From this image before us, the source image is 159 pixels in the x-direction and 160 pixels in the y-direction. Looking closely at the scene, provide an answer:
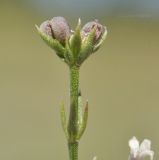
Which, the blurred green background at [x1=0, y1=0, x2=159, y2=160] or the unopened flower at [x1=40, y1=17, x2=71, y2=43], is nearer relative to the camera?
the unopened flower at [x1=40, y1=17, x2=71, y2=43]

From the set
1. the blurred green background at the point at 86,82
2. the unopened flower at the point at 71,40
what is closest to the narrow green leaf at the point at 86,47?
the unopened flower at the point at 71,40

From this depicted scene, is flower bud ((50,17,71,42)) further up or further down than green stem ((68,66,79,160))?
further up

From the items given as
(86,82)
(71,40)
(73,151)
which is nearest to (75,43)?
(71,40)

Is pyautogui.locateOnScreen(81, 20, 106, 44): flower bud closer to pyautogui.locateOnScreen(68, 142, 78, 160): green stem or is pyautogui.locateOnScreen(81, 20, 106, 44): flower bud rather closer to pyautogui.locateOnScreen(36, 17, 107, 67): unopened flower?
pyautogui.locateOnScreen(36, 17, 107, 67): unopened flower

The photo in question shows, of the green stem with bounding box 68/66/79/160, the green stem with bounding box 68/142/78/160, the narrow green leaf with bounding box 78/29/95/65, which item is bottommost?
the green stem with bounding box 68/142/78/160

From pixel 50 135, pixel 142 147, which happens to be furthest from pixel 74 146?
pixel 50 135

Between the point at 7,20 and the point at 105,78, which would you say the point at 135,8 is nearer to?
the point at 105,78

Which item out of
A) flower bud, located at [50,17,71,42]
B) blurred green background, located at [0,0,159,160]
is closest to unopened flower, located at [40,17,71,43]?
flower bud, located at [50,17,71,42]
